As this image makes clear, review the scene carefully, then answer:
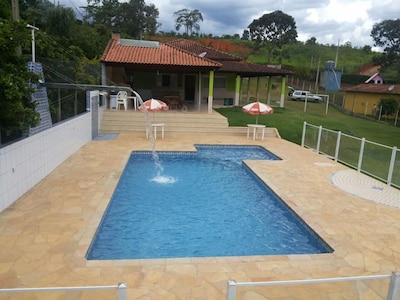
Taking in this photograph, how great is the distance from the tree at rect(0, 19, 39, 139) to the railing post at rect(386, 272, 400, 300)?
20.0 ft

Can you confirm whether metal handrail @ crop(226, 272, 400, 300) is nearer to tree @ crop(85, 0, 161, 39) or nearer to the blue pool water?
the blue pool water

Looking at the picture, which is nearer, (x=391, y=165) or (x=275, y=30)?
(x=391, y=165)

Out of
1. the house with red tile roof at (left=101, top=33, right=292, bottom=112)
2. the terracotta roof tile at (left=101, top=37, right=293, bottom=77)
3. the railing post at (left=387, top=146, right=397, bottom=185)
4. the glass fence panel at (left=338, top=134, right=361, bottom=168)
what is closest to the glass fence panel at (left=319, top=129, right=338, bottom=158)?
the glass fence panel at (left=338, top=134, right=361, bottom=168)

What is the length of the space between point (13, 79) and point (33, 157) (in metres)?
2.49

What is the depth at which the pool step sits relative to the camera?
16375mm

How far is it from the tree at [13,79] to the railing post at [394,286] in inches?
240

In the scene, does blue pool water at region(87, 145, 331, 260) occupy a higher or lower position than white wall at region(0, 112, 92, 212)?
lower

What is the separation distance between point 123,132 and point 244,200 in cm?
978

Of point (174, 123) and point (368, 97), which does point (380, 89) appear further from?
point (174, 123)

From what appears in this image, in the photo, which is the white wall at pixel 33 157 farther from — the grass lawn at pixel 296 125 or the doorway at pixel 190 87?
the doorway at pixel 190 87

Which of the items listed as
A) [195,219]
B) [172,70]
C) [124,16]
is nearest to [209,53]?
[172,70]

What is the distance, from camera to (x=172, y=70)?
19.7 m

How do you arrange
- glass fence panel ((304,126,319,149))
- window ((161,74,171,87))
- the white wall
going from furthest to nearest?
window ((161,74,171,87)), glass fence panel ((304,126,319,149)), the white wall

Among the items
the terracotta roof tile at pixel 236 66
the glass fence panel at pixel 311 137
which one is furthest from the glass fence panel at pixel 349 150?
the terracotta roof tile at pixel 236 66
